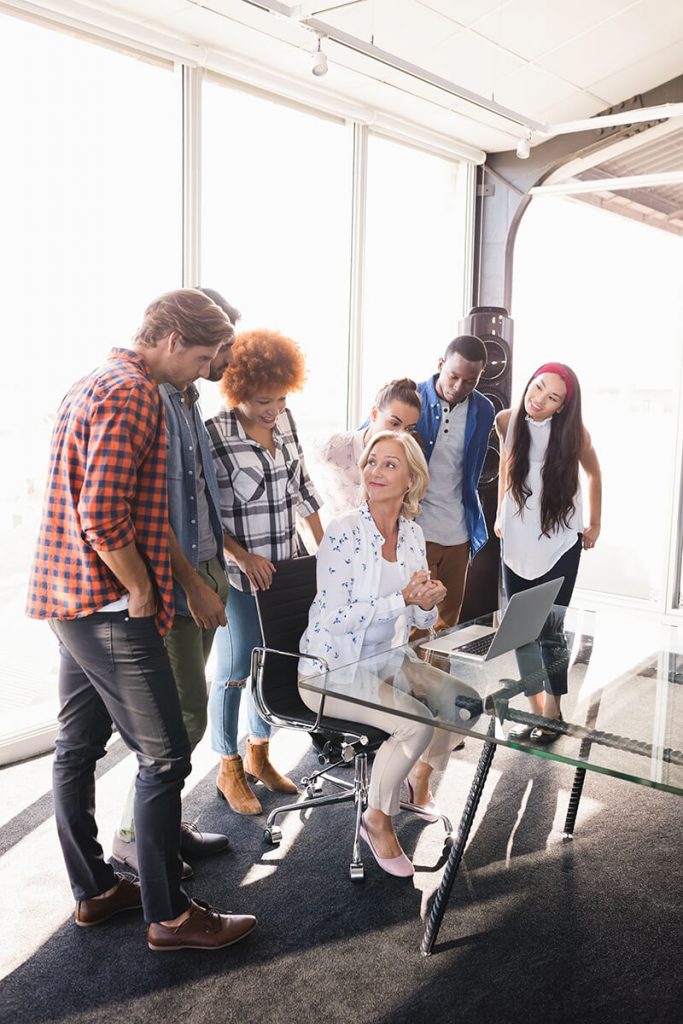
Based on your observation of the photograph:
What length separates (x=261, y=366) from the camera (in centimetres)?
288

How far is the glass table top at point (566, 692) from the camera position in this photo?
1923 millimetres

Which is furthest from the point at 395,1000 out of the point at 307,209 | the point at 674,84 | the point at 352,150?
the point at 674,84

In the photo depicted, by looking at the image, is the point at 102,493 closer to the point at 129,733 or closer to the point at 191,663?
the point at 129,733

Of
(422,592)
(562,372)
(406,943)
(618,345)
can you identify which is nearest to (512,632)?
(422,592)

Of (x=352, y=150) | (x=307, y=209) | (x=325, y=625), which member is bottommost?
(x=325, y=625)

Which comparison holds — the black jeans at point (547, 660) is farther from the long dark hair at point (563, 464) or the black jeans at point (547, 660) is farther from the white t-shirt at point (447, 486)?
the white t-shirt at point (447, 486)

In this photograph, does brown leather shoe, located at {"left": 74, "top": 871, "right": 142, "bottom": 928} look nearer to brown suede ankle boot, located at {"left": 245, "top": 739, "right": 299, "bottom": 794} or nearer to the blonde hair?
brown suede ankle boot, located at {"left": 245, "top": 739, "right": 299, "bottom": 794}

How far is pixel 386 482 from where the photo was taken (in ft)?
9.16

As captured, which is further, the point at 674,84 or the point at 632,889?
the point at 674,84

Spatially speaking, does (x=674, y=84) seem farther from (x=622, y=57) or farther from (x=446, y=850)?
(x=446, y=850)

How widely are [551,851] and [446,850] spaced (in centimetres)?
35

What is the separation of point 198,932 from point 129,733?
1.87ft

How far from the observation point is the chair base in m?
2.71

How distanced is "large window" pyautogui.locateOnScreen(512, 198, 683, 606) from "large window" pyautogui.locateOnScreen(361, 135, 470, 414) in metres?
0.44
